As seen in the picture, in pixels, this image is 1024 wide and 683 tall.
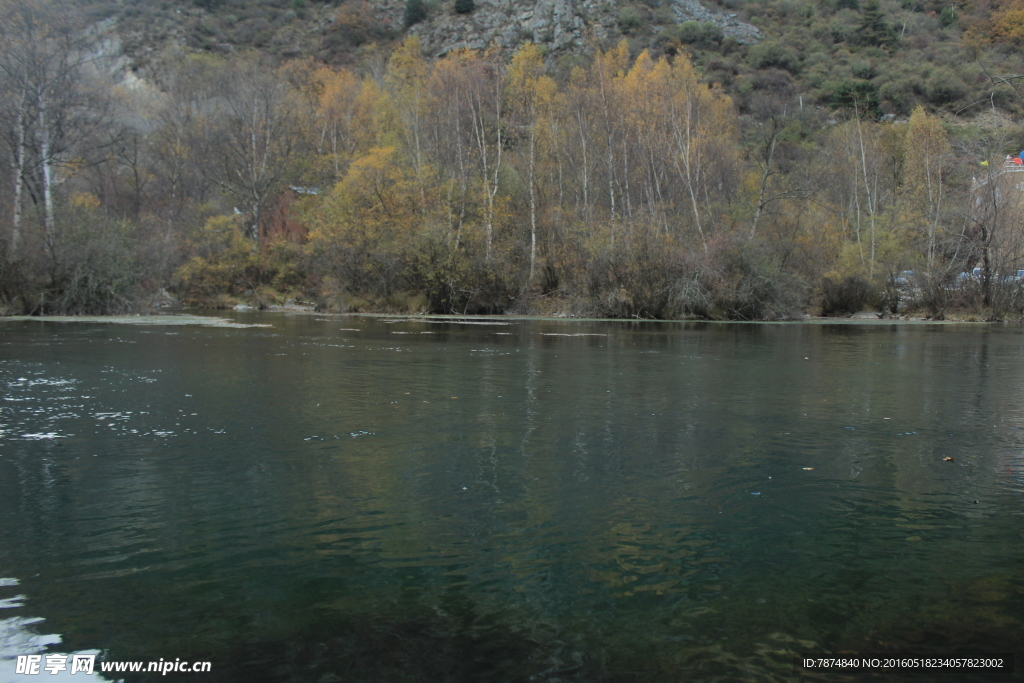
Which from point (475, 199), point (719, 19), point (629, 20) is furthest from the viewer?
point (719, 19)

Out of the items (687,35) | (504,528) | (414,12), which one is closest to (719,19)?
(687,35)

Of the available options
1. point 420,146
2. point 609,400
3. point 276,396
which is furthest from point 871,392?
point 420,146

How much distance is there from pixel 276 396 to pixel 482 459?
3.92 m

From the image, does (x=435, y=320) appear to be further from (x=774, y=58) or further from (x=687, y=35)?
(x=687, y=35)

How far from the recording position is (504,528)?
4320 millimetres

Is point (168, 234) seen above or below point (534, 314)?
above

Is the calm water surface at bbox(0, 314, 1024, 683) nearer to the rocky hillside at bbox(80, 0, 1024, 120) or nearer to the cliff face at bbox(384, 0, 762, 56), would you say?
the rocky hillside at bbox(80, 0, 1024, 120)

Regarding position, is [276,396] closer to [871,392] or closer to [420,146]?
[871,392]

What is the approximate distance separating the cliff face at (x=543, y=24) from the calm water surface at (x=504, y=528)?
8835 cm

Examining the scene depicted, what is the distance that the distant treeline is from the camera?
84.9 ft

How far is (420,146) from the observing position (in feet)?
133

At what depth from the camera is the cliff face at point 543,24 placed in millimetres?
91312

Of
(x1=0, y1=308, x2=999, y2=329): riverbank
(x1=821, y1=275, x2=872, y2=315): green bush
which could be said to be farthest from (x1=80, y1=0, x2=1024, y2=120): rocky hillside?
(x1=0, y1=308, x2=999, y2=329): riverbank

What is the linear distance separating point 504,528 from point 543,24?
99.0 m
